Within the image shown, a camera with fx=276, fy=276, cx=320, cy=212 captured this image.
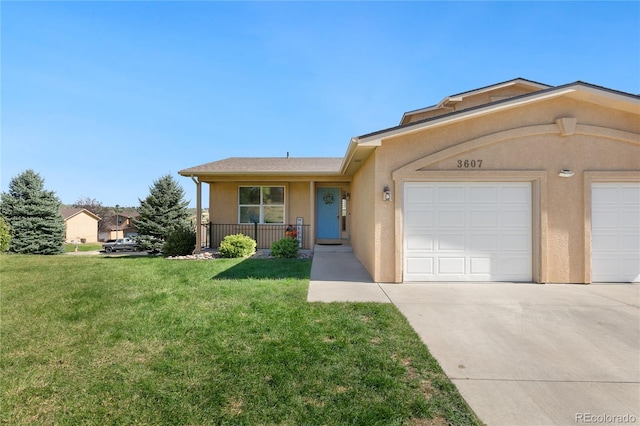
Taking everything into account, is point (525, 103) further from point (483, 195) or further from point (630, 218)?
point (630, 218)

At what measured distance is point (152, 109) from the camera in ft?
45.8

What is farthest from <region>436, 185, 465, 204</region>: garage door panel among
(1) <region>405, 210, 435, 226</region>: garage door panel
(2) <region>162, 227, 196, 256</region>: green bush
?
(2) <region>162, 227, 196, 256</region>: green bush

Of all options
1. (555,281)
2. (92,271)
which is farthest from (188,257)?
(555,281)

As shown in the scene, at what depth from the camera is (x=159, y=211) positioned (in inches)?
761

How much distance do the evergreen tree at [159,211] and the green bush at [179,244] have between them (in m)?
9.15

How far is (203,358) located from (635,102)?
9.06 m

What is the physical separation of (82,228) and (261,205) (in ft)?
145

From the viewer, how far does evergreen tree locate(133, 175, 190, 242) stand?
62.6ft

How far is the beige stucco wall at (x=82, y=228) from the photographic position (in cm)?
3903

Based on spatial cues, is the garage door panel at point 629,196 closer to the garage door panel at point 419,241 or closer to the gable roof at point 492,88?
the garage door panel at point 419,241

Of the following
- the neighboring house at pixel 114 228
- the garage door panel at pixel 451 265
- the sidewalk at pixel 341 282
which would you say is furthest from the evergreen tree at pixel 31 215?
the neighboring house at pixel 114 228

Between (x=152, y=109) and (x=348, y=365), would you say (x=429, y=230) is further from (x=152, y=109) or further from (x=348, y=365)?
(x=152, y=109)

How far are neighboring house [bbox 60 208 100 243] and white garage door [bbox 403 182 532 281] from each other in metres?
47.7

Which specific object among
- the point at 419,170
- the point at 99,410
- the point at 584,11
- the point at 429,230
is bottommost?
the point at 99,410
